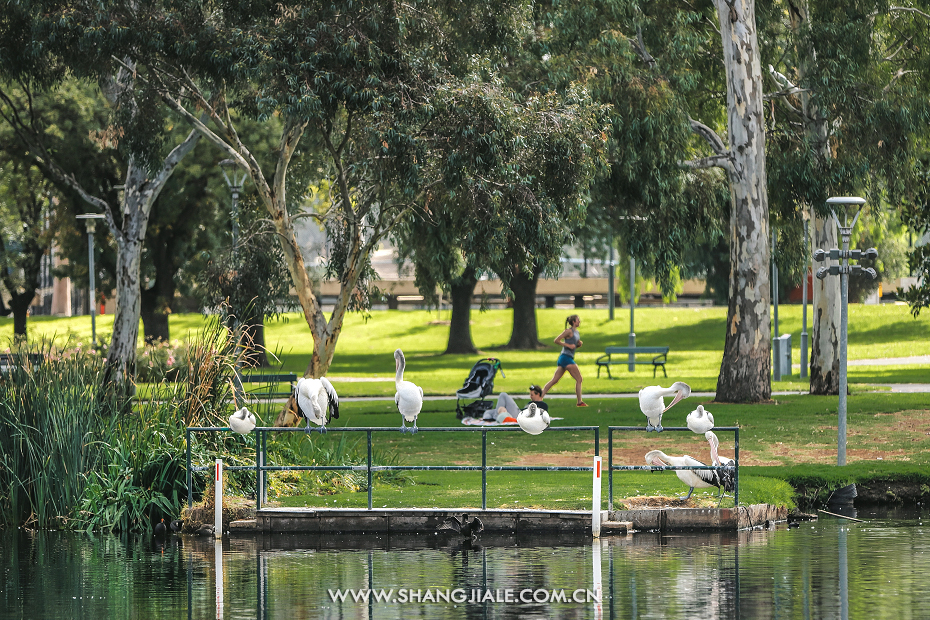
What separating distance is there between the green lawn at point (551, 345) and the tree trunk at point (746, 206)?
15.7 ft

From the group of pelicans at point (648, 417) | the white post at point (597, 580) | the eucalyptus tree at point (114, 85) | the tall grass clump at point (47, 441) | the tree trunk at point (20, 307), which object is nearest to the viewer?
the white post at point (597, 580)

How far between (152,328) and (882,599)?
1495 inches

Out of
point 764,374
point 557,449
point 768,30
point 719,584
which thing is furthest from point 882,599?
point 768,30

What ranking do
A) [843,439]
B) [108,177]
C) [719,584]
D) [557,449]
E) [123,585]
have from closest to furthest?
[719,584]
[123,585]
[843,439]
[557,449]
[108,177]

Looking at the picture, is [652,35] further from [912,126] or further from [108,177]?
[108,177]

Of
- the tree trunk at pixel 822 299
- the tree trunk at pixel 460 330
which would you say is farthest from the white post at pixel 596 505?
the tree trunk at pixel 460 330

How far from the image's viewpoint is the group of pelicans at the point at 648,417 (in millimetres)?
14797

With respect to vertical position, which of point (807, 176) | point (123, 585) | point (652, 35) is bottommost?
point (123, 585)

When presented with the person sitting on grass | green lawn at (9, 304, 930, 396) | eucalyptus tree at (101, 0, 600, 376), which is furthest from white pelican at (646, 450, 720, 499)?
green lawn at (9, 304, 930, 396)

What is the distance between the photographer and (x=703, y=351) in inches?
2089

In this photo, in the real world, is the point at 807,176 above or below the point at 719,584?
above

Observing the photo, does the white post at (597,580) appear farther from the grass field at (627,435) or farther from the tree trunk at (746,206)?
the tree trunk at (746,206)

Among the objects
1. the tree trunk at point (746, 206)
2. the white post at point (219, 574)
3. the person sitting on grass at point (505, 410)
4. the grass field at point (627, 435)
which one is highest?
the tree trunk at point (746, 206)

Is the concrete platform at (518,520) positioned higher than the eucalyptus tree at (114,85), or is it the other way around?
the eucalyptus tree at (114,85)
